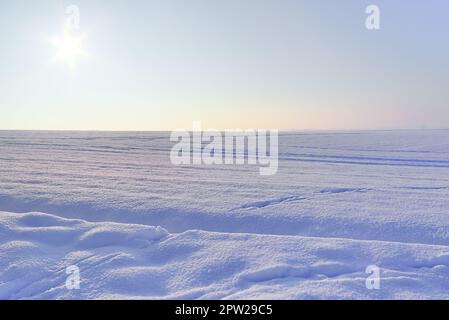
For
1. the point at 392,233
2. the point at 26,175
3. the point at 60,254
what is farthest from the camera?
the point at 26,175

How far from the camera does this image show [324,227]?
330 centimetres

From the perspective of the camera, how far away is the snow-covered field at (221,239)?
2.21 metres

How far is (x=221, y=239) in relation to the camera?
2912 millimetres

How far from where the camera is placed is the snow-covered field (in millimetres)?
2207

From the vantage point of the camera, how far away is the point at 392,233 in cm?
315

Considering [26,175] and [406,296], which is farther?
[26,175]

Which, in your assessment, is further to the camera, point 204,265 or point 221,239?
point 221,239
